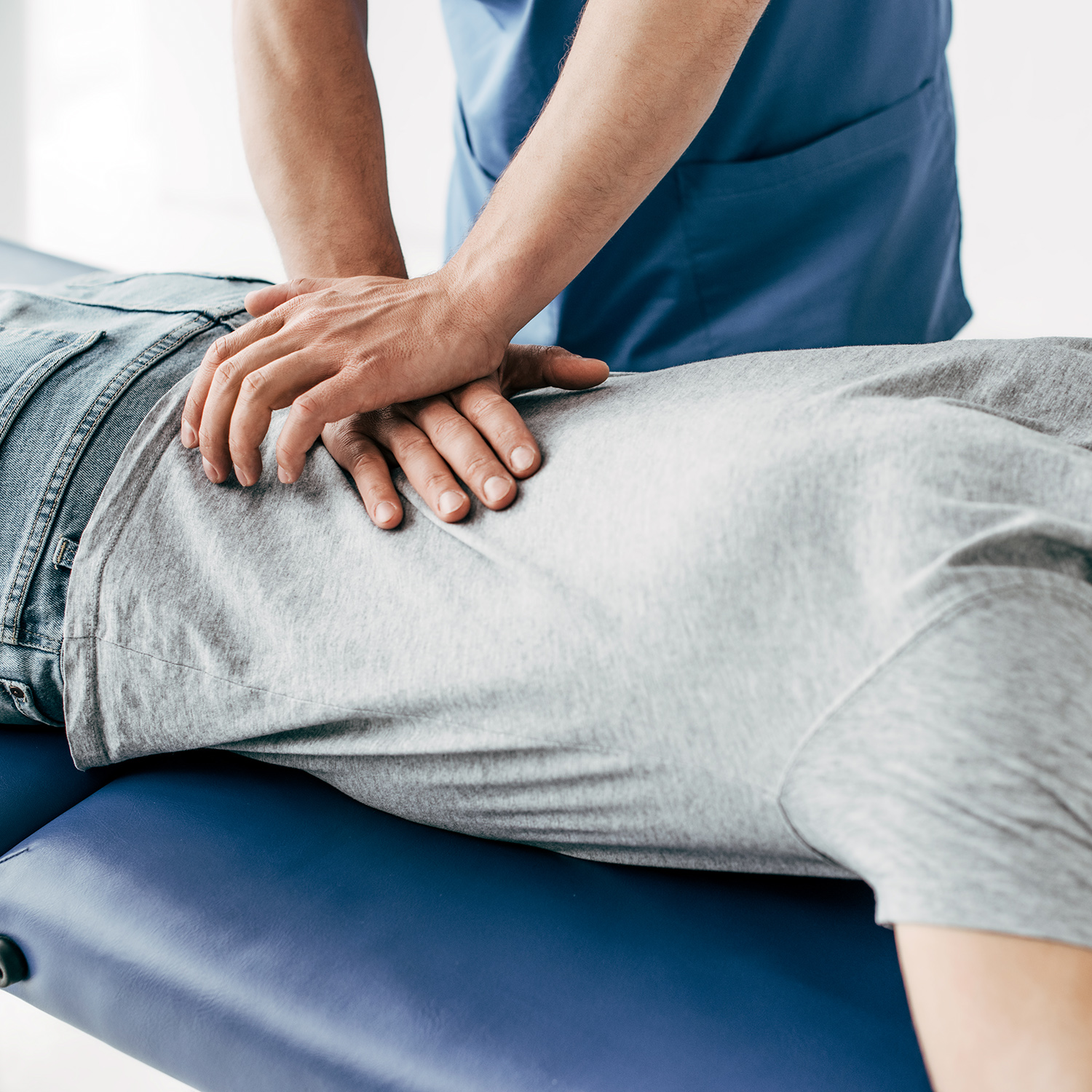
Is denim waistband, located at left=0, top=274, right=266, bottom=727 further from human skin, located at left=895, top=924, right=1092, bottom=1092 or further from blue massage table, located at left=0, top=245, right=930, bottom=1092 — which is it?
human skin, located at left=895, top=924, right=1092, bottom=1092

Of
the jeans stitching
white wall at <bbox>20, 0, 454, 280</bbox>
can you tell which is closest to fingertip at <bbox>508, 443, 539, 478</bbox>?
the jeans stitching

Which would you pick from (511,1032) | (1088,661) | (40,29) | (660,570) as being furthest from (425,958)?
(40,29)

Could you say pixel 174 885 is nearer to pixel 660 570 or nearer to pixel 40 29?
pixel 660 570

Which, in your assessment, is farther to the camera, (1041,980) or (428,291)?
(428,291)

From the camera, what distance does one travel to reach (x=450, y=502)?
652 mm

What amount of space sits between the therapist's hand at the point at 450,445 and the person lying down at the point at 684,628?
0.06 ft

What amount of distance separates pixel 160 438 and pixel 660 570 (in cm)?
48

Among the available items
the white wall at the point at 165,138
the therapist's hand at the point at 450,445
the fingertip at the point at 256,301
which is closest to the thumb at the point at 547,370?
the therapist's hand at the point at 450,445

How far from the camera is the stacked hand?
675 millimetres

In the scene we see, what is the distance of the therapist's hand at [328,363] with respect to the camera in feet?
2.26

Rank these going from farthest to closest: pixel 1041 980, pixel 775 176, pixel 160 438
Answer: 1. pixel 775 176
2. pixel 160 438
3. pixel 1041 980

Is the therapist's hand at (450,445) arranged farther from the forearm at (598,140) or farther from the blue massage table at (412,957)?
the blue massage table at (412,957)

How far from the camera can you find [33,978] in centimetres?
66

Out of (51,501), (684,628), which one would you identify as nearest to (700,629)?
(684,628)
